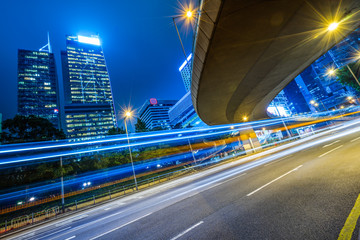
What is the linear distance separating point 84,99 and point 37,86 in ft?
151

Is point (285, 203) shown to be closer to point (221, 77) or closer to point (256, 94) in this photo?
point (221, 77)

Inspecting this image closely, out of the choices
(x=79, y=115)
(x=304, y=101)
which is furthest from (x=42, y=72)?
(x=304, y=101)

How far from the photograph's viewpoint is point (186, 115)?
11544 centimetres

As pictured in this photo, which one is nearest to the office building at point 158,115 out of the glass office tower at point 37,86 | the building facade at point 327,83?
the glass office tower at point 37,86

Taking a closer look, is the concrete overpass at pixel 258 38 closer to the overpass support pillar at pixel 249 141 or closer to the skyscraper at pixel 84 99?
the overpass support pillar at pixel 249 141

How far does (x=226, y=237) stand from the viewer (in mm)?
4094

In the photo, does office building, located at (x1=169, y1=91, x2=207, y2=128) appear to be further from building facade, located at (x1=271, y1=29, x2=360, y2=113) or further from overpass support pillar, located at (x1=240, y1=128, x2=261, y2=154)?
building facade, located at (x1=271, y1=29, x2=360, y2=113)

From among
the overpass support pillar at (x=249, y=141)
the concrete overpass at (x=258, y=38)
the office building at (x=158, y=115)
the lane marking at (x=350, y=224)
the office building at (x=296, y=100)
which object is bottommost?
the lane marking at (x=350, y=224)

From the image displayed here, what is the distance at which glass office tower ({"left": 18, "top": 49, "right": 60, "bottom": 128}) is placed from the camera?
120 metres

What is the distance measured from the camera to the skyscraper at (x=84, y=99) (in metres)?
140

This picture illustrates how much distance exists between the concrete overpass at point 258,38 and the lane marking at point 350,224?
818 cm

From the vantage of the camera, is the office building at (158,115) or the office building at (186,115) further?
the office building at (158,115)

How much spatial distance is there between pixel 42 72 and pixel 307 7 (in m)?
190

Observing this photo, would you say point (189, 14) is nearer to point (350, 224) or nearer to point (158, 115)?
point (350, 224)
